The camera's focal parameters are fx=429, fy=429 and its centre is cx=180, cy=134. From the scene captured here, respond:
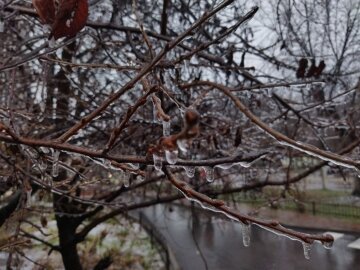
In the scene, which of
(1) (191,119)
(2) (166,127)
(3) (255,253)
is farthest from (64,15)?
(3) (255,253)

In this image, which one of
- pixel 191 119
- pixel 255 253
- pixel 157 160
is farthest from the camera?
pixel 255 253

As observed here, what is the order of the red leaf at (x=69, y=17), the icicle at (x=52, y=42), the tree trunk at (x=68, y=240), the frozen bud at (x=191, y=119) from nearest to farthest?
1. the frozen bud at (x=191, y=119)
2. the red leaf at (x=69, y=17)
3. the icicle at (x=52, y=42)
4. the tree trunk at (x=68, y=240)

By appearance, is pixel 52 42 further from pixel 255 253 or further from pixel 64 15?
pixel 255 253

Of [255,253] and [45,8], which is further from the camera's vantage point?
[255,253]

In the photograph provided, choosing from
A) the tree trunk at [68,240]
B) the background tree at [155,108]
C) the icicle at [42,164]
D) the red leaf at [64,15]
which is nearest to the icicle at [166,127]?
the background tree at [155,108]

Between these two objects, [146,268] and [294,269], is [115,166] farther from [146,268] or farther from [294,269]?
[294,269]

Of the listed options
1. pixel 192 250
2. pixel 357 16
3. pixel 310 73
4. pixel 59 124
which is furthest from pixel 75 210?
pixel 192 250

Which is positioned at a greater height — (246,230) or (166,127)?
(166,127)

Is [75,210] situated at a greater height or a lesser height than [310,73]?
lesser

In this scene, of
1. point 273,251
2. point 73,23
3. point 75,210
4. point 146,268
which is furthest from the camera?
point 273,251

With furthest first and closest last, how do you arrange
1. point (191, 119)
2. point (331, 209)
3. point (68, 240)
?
1. point (331, 209)
2. point (68, 240)
3. point (191, 119)

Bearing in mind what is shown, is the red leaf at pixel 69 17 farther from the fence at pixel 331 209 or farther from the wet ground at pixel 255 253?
the fence at pixel 331 209
